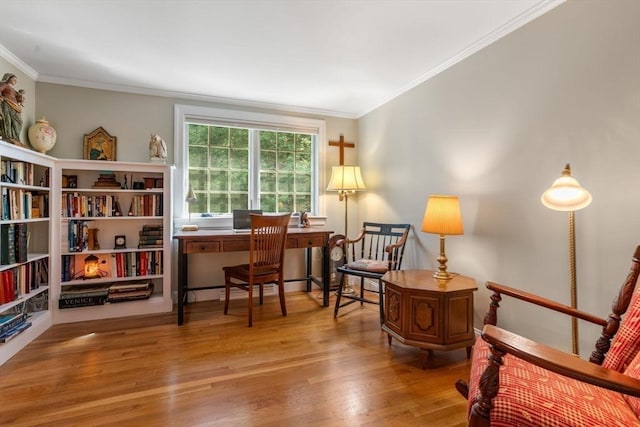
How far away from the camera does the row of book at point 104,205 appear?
2.73 meters

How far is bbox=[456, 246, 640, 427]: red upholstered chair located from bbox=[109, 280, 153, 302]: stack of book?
9.47 ft

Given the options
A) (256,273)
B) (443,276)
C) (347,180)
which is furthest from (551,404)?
(347,180)

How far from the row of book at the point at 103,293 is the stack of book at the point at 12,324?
363mm

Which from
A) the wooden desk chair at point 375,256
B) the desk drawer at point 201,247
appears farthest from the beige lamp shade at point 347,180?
the desk drawer at point 201,247

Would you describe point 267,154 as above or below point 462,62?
below

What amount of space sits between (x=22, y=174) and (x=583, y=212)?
3.81 m

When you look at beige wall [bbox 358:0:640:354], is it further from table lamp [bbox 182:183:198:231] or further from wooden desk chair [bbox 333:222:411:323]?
table lamp [bbox 182:183:198:231]

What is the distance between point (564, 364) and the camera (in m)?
0.86

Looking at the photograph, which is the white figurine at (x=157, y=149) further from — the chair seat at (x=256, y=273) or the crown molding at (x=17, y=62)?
the chair seat at (x=256, y=273)

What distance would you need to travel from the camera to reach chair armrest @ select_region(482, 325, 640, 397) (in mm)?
810

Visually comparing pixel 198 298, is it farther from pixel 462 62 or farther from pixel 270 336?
pixel 462 62

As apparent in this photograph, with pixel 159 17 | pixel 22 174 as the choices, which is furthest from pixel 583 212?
pixel 22 174

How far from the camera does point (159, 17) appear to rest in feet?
6.36

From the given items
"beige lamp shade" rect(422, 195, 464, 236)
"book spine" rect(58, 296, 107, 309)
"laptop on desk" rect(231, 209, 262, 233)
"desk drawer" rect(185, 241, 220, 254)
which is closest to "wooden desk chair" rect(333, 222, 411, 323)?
"beige lamp shade" rect(422, 195, 464, 236)
